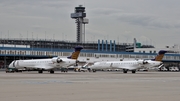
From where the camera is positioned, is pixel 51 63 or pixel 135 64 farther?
pixel 135 64

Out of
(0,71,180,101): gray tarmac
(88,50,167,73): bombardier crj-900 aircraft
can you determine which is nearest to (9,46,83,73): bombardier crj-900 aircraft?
(88,50,167,73): bombardier crj-900 aircraft

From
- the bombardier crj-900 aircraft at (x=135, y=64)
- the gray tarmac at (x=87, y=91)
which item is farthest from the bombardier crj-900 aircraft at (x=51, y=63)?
the gray tarmac at (x=87, y=91)

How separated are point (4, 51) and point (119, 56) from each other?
181 feet

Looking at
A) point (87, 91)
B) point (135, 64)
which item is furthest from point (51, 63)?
point (87, 91)

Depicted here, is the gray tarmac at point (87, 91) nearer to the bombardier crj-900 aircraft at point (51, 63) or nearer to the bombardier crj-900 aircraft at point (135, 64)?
the bombardier crj-900 aircraft at point (51, 63)

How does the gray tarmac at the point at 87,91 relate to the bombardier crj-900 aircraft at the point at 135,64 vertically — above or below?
below

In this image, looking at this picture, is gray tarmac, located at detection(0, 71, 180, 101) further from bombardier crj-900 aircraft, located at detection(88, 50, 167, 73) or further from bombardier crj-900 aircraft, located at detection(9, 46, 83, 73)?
bombardier crj-900 aircraft, located at detection(88, 50, 167, 73)

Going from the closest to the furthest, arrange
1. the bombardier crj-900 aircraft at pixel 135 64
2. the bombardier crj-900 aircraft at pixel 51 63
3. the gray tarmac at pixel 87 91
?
the gray tarmac at pixel 87 91, the bombardier crj-900 aircraft at pixel 51 63, the bombardier crj-900 aircraft at pixel 135 64

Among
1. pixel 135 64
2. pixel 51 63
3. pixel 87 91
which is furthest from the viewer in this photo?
pixel 135 64

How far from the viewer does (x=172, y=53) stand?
19312 centimetres

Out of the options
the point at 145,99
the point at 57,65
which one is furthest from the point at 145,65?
the point at 145,99

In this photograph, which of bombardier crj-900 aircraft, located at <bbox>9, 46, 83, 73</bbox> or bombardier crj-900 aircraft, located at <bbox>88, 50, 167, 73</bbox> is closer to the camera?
bombardier crj-900 aircraft, located at <bbox>9, 46, 83, 73</bbox>

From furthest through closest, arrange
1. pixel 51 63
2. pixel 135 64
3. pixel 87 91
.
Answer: pixel 135 64
pixel 51 63
pixel 87 91

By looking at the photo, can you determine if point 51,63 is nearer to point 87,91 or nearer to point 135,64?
point 135,64
